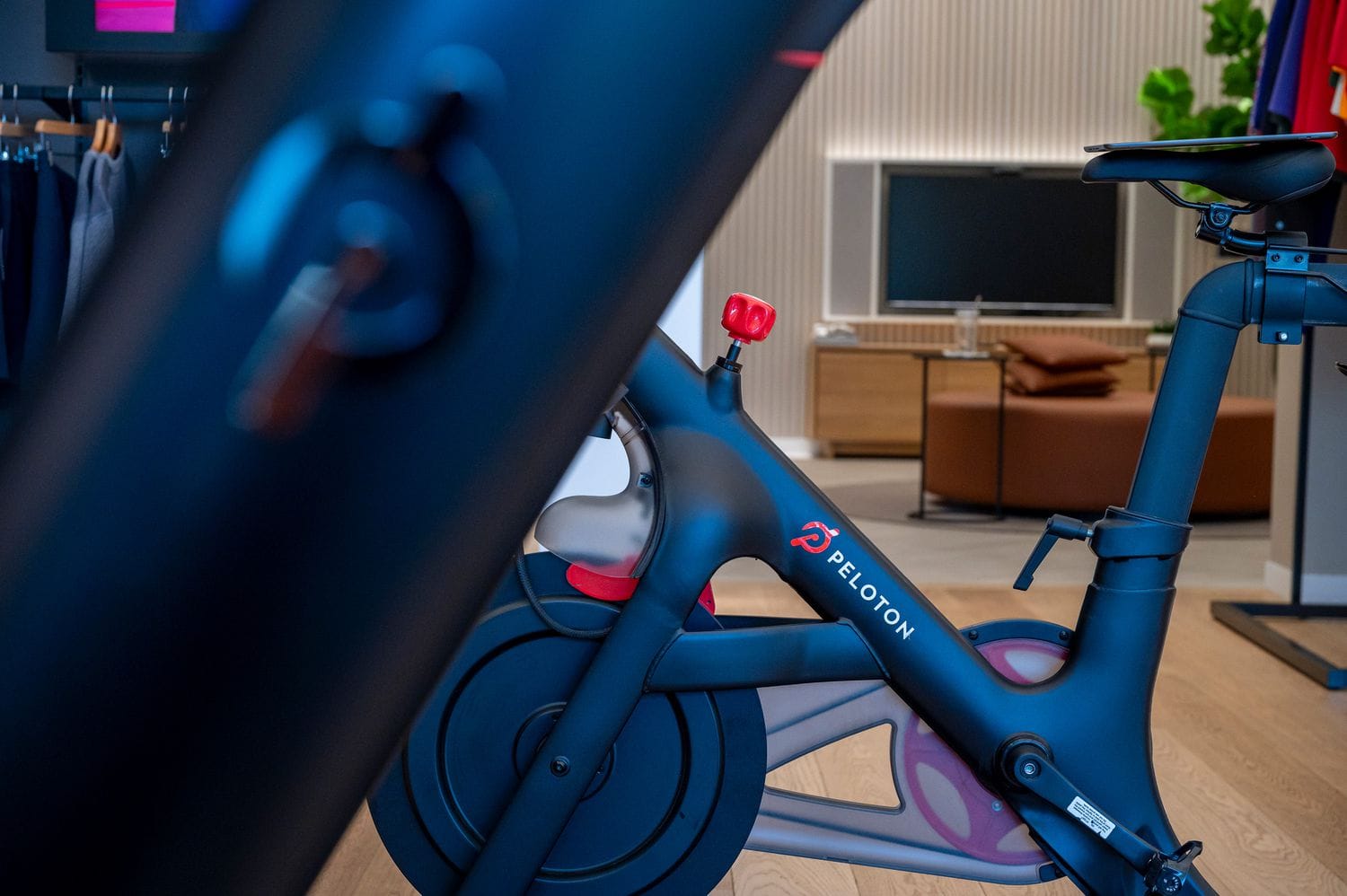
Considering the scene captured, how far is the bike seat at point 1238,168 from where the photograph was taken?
1.07 metres

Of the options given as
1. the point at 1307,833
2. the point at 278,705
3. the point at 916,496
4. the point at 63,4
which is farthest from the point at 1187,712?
the point at 916,496

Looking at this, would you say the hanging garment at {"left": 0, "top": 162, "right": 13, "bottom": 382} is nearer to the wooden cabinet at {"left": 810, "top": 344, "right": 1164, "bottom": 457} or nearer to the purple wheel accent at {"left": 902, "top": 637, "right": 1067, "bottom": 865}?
the purple wheel accent at {"left": 902, "top": 637, "right": 1067, "bottom": 865}

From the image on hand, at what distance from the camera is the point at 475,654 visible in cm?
113

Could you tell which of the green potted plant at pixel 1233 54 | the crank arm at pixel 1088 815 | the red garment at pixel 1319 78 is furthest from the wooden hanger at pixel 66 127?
the green potted plant at pixel 1233 54

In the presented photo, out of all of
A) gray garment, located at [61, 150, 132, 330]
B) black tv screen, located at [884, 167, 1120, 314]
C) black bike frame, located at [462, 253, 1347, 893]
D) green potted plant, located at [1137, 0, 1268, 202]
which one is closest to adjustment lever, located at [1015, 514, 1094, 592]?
black bike frame, located at [462, 253, 1347, 893]

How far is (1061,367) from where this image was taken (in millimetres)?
4836

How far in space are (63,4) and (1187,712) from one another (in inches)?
106

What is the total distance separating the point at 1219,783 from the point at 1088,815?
2.94ft

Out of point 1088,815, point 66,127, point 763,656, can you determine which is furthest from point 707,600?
point 66,127

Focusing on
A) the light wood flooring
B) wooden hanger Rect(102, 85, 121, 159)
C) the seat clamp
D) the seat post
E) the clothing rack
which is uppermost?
the clothing rack

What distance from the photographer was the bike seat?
107cm

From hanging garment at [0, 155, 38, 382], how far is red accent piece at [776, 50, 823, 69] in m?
2.42

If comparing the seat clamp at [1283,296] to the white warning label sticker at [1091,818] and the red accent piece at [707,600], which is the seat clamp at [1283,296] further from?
the red accent piece at [707,600]

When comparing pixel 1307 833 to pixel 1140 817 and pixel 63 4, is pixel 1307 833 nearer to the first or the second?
pixel 1140 817
